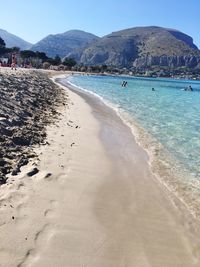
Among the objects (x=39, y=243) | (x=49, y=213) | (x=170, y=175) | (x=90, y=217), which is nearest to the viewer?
(x=39, y=243)

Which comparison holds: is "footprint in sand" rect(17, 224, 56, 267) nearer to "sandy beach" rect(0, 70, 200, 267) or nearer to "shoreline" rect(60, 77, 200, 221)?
"sandy beach" rect(0, 70, 200, 267)

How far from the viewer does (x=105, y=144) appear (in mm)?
14578

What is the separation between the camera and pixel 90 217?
7.27m

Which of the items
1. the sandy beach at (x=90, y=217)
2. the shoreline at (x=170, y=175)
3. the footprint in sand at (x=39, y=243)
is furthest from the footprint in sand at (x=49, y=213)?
the shoreline at (x=170, y=175)

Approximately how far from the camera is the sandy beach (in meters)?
5.86

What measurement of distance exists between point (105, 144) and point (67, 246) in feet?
28.4

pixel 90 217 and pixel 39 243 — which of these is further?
pixel 90 217

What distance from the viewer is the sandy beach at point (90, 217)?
5863 mm

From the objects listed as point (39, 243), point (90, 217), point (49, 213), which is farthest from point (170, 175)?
point (39, 243)

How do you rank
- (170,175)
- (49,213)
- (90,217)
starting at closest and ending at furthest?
1. (49,213)
2. (90,217)
3. (170,175)

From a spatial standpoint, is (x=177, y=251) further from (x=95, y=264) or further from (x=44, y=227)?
(x=44, y=227)

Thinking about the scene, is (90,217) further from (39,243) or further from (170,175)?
(170,175)

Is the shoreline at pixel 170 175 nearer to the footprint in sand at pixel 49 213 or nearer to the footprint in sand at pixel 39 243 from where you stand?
the footprint in sand at pixel 49 213

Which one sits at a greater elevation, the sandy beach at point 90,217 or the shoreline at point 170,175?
the sandy beach at point 90,217
